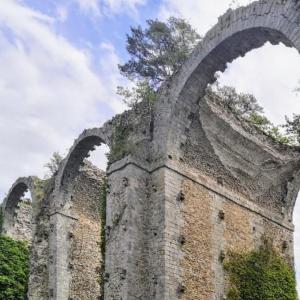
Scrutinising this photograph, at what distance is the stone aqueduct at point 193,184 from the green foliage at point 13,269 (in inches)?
85.6

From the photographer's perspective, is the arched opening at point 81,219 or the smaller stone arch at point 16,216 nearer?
the arched opening at point 81,219

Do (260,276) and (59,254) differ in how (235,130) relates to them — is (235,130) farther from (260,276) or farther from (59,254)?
(59,254)

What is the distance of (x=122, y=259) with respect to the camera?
10914 millimetres

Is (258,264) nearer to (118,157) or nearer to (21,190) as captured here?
(118,157)

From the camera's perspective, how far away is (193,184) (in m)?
12.1

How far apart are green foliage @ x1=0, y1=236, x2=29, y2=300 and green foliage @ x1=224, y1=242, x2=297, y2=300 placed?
22.5 ft

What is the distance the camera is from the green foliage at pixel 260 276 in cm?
1244

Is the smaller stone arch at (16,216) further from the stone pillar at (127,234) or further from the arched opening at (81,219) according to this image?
the stone pillar at (127,234)

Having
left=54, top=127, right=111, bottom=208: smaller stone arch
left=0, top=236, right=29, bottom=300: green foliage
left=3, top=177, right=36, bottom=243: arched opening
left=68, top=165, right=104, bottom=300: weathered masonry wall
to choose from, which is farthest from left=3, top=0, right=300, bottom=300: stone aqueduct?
left=3, top=177, right=36, bottom=243: arched opening

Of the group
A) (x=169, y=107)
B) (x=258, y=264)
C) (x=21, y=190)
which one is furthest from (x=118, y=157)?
(x=21, y=190)

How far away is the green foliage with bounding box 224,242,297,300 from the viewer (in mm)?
12438

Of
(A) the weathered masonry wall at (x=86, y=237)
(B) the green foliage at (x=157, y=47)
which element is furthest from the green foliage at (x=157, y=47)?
(A) the weathered masonry wall at (x=86, y=237)

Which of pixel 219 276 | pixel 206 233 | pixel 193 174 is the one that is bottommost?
pixel 219 276

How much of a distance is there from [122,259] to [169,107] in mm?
3537
